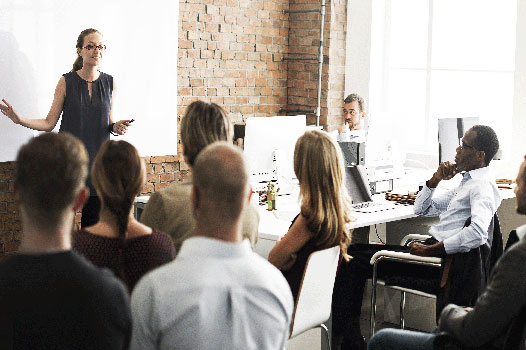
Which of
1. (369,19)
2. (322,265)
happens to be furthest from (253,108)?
(322,265)

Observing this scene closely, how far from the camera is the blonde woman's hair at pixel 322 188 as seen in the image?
3.06 metres

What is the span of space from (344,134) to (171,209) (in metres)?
3.33

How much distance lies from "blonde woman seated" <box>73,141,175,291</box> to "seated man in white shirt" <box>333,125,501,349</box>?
1773 mm

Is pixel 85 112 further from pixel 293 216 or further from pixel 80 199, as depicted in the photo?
pixel 80 199

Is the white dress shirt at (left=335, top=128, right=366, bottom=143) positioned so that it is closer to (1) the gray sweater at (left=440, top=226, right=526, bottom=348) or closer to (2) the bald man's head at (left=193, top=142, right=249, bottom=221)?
(1) the gray sweater at (left=440, top=226, right=526, bottom=348)

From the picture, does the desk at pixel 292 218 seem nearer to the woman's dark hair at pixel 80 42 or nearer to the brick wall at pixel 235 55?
the woman's dark hair at pixel 80 42

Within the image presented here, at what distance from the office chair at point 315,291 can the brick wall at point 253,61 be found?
333 cm

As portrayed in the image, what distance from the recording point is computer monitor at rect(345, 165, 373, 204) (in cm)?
455

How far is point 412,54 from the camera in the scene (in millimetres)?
7395

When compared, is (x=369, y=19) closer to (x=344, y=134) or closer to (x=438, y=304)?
(x=344, y=134)

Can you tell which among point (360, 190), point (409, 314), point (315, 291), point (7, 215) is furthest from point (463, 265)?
point (7, 215)

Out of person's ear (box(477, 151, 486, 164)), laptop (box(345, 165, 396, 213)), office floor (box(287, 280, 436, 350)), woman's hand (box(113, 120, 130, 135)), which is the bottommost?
office floor (box(287, 280, 436, 350))

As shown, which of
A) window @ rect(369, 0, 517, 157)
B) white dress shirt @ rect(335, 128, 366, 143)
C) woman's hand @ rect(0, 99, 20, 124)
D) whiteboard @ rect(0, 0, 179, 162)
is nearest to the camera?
woman's hand @ rect(0, 99, 20, 124)

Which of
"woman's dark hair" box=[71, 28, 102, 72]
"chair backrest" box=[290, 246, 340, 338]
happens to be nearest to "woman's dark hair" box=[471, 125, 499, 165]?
"chair backrest" box=[290, 246, 340, 338]
